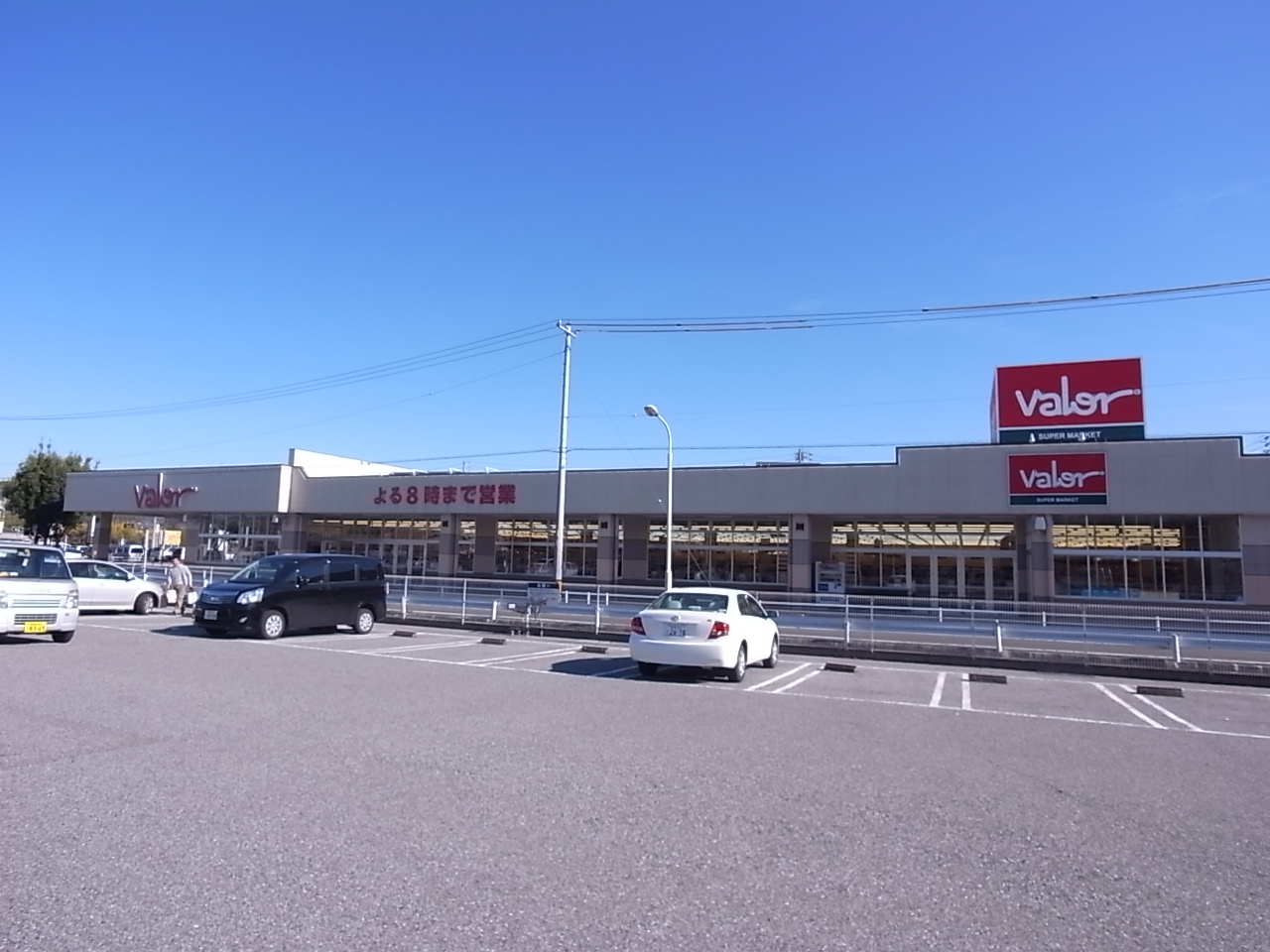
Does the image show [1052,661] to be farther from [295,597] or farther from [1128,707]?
[295,597]

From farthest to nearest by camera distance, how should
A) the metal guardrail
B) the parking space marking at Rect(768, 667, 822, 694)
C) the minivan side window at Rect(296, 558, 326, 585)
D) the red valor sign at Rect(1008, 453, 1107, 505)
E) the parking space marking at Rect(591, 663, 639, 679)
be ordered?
the red valor sign at Rect(1008, 453, 1107, 505) < the minivan side window at Rect(296, 558, 326, 585) < the metal guardrail < the parking space marking at Rect(591, 663, 639, 679) < the parking space marking at Rect(768, 667, 822, 694)

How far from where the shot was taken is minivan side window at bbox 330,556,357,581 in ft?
67.1

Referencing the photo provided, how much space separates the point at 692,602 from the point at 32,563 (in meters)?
12.4

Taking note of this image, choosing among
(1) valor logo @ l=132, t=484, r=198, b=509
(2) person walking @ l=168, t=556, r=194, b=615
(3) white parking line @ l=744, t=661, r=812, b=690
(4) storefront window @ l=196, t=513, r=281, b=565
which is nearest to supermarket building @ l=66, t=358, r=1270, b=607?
(4) storefront window @ l=196, t=513, r=281, b=565

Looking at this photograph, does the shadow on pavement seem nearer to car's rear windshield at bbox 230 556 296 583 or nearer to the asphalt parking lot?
the asphalt parking lot

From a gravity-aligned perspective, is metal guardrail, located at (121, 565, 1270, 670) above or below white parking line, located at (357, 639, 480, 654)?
above

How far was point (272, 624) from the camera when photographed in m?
18.6

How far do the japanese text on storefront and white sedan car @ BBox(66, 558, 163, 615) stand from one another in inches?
633

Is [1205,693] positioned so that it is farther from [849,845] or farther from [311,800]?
[311,800]

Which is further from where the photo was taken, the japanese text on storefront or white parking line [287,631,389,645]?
the japanese text on storefront

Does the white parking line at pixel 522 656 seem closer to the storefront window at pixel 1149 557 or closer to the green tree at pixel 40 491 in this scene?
the storefront window at pixel 1149 557

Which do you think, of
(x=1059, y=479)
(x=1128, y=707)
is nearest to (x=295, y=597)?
(x=1128, y=707)

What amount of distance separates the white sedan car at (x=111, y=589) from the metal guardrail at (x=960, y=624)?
6433mm

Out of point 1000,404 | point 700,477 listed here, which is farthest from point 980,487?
point 700,477
